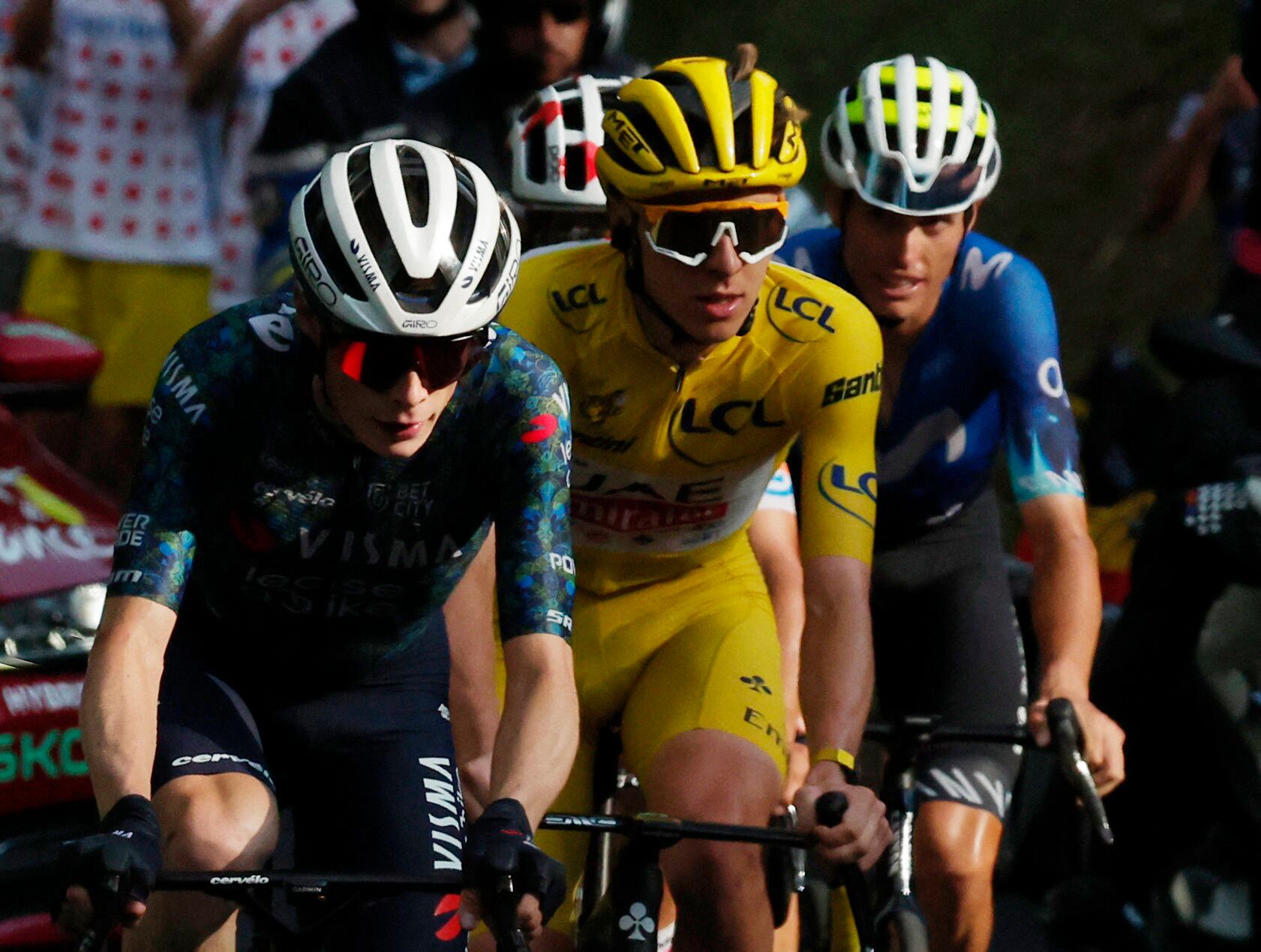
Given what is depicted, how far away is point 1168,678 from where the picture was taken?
632cm

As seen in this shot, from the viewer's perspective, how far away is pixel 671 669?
5250 mm

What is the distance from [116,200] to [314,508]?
13.8 ft

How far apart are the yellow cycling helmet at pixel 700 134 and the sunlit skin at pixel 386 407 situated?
34.5 inches

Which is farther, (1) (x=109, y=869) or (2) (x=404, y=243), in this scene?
(2) (x=404, y=243)

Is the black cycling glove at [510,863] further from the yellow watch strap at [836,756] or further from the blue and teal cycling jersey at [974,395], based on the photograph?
the blue and teal cycling jersey at [974,395]

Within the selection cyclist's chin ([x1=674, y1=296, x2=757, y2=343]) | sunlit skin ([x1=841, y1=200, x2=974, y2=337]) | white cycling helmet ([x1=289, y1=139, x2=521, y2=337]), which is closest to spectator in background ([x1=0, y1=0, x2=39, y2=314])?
sunlit skin ([x1=841, y1=200, x2=974, y2=337])

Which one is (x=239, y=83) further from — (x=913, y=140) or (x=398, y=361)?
(x=398, y=361)

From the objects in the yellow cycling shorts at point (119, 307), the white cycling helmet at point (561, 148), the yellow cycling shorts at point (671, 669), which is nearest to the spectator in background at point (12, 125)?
the yellow cycling shorts at point (119, 307)

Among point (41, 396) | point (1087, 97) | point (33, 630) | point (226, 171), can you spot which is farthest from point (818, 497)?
point (1087, 97)

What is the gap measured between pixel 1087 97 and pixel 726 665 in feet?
22.7

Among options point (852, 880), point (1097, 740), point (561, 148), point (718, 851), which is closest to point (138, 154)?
point (561, 148)

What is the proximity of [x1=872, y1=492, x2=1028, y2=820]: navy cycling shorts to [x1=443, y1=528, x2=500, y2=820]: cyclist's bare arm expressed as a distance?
4.09 ft

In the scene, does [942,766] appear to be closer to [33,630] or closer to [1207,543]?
[1207,543]

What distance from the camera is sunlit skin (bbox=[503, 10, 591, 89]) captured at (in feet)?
23.8
